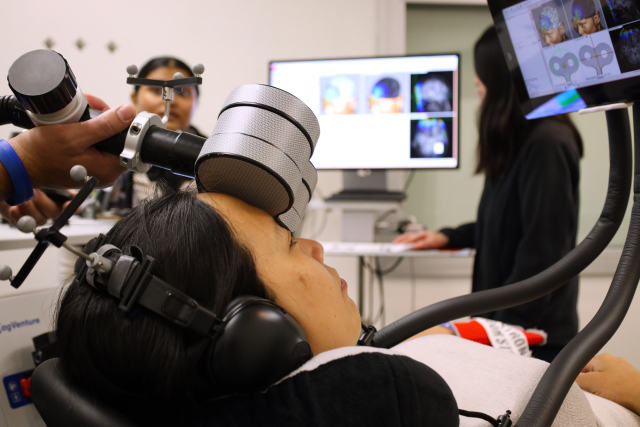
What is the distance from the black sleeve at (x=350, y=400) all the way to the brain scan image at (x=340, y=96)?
5.29ft

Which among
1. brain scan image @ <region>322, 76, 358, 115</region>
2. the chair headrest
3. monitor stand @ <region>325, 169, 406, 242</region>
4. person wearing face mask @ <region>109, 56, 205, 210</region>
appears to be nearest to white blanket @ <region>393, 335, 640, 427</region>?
the chair headrest

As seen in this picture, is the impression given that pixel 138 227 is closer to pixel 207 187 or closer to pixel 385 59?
pixel 207 187

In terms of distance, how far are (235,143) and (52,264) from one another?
7.89 ft

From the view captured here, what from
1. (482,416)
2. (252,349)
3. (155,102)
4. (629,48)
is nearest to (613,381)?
(482,416)

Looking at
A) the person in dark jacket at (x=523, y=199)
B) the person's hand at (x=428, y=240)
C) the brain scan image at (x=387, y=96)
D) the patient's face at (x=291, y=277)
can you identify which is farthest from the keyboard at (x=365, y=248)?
the patient's face at (x=291, y=277)

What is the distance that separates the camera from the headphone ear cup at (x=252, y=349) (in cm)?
44

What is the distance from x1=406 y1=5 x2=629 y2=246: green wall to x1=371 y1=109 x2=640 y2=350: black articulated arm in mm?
1951

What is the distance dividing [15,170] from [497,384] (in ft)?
2.33

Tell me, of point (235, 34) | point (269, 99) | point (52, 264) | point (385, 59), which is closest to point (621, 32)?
point (269, 99)

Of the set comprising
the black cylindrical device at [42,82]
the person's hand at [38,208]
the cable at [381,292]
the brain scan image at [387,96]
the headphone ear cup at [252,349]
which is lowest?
the cable at [381,292]

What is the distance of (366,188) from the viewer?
82.7 inches

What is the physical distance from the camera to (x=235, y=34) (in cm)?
266

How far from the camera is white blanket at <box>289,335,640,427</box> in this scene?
2.09 feet

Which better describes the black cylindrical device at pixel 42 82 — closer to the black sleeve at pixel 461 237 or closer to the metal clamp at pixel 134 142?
the metal clamp at pixel 134 142
